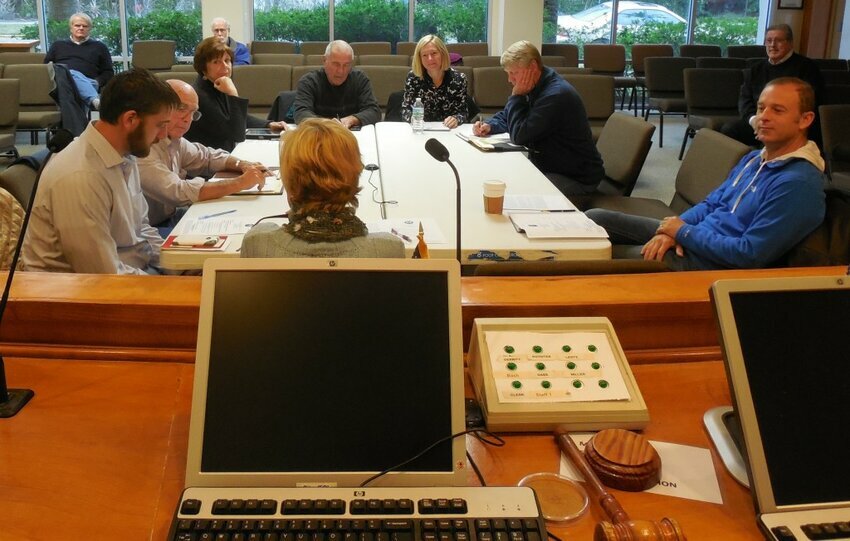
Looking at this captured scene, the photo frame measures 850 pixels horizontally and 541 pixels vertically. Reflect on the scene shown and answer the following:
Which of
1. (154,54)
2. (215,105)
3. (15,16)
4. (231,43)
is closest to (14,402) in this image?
(215,105)

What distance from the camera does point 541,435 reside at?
3.93ft

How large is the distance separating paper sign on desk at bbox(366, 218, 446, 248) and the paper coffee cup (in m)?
0.22

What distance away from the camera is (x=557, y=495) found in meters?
1.06

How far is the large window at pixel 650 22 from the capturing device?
34.1ft

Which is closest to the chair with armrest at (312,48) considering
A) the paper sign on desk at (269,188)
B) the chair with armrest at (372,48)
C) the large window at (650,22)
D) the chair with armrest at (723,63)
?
the chair with armrest at (372,48)

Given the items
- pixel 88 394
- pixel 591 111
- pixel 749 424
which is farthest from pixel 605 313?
pixel 591 111

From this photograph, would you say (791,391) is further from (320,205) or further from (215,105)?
(215,105)

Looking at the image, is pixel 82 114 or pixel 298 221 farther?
pixel 82 114

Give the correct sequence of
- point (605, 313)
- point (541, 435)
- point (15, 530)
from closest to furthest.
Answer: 1. point (15, 530)
2. point (541, 435)
3. point (605, 313)

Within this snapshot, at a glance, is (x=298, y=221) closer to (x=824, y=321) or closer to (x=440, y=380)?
(x=440, y=380)

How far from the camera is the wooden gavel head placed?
91cm

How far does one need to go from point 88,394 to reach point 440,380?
62 centimetres

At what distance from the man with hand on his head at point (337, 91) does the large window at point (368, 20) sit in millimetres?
5432

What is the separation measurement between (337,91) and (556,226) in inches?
116
